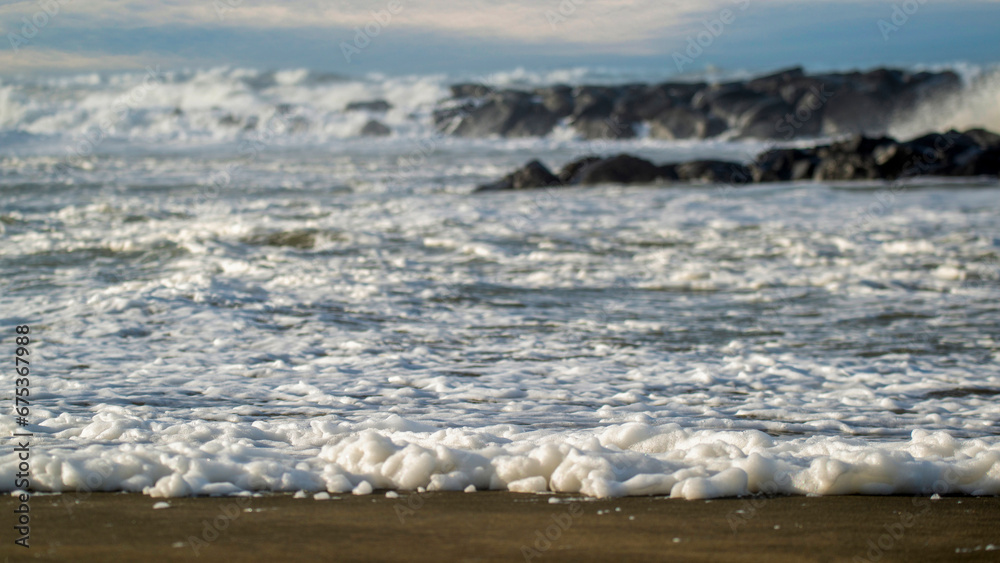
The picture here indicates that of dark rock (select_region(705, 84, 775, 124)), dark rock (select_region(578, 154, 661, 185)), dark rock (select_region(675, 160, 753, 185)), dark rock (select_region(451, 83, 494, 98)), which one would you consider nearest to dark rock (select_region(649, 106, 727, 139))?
dark rock (select_region(705, 84, 775, 124))

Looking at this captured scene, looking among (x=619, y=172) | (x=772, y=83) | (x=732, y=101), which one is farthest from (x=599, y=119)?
(x=619, y=172)

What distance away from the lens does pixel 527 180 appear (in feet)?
52.7

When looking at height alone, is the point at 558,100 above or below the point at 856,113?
above

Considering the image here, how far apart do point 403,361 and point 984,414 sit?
9.13 ft

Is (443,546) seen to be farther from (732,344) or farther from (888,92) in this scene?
(888,92)

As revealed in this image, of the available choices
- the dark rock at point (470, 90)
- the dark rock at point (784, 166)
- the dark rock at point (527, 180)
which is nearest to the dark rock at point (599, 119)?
the dark rock at point (470, 90)

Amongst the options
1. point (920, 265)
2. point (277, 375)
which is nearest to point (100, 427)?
point (277, 375)

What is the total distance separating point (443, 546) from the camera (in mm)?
2180

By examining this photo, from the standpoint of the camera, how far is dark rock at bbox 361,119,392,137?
39.5 meters

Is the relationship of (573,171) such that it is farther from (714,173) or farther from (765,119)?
(765,119)

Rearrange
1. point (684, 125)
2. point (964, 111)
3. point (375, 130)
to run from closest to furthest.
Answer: point (964, 111)
point (684, 125)
point (375, 130)

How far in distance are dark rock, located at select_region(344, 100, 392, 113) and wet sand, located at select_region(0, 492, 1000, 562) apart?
41.7m

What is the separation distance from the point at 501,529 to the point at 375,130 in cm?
3845

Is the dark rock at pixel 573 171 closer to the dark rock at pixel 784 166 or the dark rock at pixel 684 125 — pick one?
the dark rock at pixel 784 166
